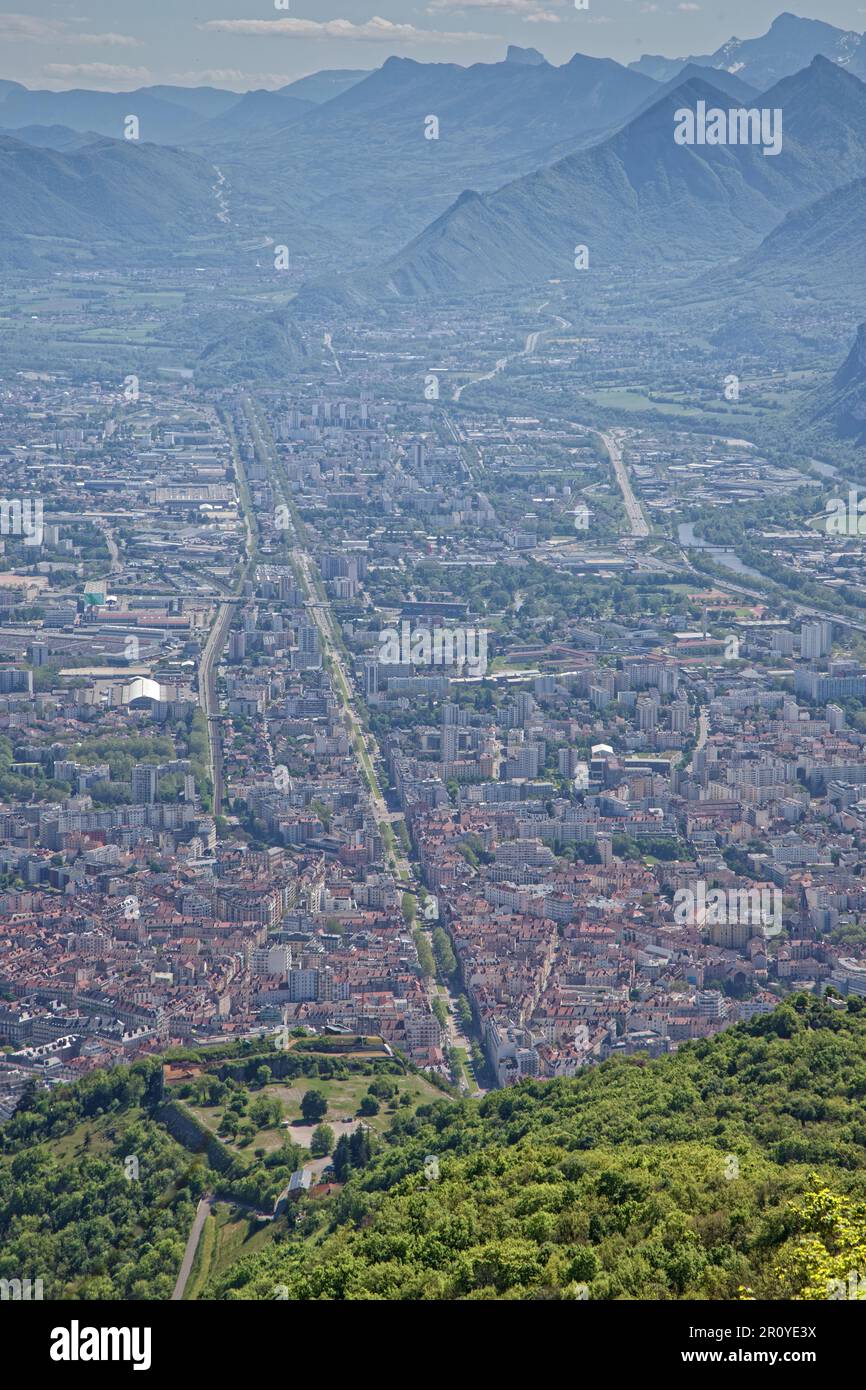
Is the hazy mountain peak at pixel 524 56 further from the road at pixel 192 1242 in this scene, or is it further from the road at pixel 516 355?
the road at pixel 192 1242

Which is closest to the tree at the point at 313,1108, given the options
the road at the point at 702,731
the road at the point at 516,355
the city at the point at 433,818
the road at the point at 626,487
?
the city at the point at 433,818

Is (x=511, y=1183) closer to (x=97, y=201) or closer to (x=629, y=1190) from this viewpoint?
(x=629, y=1190)

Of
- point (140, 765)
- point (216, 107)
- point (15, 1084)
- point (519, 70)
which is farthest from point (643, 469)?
point (216, 107)

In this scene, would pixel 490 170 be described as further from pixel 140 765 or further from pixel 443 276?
pixel 140 765

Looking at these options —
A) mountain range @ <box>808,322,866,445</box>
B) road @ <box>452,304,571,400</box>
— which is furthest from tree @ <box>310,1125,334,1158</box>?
road @ <box>452,304,571,400</box>

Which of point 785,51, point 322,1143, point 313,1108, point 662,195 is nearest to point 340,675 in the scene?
point 313,1108

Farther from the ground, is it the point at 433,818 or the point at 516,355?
the point at 516,355
